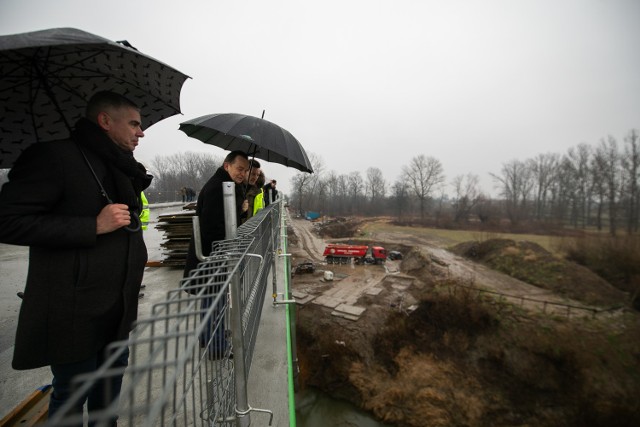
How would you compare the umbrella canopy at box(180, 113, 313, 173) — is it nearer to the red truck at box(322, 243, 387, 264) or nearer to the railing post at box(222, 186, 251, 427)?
the railing post at box(222, 186, 251, 427)

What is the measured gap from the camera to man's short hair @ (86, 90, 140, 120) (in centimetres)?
172

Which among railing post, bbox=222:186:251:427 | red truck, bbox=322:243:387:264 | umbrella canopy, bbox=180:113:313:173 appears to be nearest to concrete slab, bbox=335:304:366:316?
red truck, bbox=322:243:387:264

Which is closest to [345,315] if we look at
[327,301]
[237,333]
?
[327,301]

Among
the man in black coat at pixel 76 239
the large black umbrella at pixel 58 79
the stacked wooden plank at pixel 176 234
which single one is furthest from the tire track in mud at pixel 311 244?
the man in black coat at pixel 76 239

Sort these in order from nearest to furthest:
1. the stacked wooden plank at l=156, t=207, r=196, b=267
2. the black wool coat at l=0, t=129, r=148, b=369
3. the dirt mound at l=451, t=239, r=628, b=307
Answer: the black wool coat at l=0, t=129, r=148, b=369 → the stacked wooden plank at l=156, t=207, r=196, b=267 → the dirt mound at l=451, t=239, r=628, b=307

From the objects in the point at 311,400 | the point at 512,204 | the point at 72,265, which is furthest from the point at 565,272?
the point at 512,204

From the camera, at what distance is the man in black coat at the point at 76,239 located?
4.63 ft

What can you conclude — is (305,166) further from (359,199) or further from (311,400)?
(359,199)

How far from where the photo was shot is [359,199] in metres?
77.1

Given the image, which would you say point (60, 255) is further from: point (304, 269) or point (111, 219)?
point (304, 269)

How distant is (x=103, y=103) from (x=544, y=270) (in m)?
28.8

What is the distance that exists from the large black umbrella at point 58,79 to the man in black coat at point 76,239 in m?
0.27

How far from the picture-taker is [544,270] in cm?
2225

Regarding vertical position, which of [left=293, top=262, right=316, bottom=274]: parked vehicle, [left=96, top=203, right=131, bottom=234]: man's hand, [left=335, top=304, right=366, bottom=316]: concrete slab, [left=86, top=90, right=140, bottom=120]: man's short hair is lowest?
[left=335, top=304, right=366, bottom=316]: concrete slab
